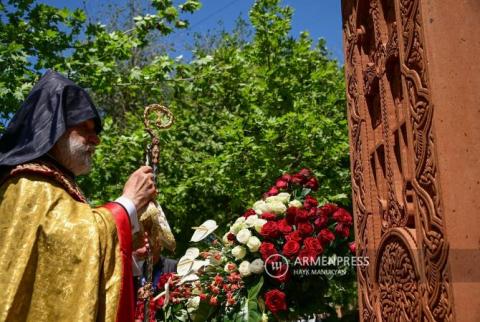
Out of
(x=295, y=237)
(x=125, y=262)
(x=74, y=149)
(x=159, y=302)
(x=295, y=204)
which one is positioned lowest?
(x=159, y=302)

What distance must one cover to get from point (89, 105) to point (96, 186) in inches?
202

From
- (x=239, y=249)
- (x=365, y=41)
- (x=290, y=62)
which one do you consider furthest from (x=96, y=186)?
(x=365, y=41)

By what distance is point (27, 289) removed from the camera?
2.21 meters

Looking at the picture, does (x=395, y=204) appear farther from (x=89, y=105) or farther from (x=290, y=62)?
(x=290, y=62)

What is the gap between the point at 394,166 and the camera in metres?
2.52

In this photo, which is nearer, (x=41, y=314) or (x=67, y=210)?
(x=41, y=314)

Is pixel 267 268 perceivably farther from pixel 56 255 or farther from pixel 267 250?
pixel 56 255

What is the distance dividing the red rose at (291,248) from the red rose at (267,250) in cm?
9

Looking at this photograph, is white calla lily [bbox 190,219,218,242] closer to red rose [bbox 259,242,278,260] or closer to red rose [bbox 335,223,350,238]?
red rose [bbox 259,242,278,260]

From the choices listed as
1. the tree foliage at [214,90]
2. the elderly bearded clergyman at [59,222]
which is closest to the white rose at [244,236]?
the elderly bearded clergyman at [59,222]

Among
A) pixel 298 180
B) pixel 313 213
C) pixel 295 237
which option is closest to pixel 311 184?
pixel 298 180

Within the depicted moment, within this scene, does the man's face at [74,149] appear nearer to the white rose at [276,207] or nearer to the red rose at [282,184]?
the white rose at [276,207]

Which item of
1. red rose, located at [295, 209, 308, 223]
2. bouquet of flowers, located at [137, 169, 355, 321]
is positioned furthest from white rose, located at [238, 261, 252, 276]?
red rose, located at [295, 209, 308, 223]

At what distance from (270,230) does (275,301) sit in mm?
444
